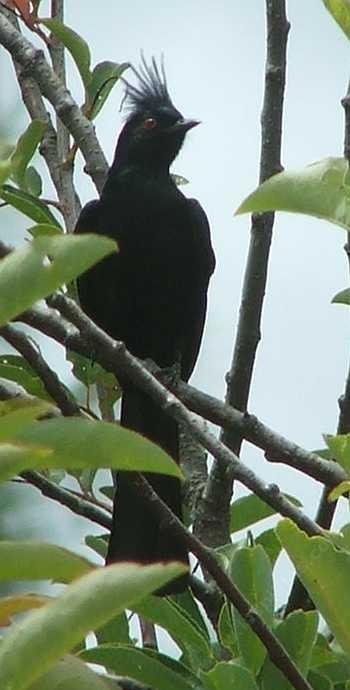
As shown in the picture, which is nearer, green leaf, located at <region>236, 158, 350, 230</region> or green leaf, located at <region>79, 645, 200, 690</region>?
green leaf, located at <region>236, 158, 350, 230</region>

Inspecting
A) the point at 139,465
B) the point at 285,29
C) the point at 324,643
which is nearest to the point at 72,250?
the point at 139,465

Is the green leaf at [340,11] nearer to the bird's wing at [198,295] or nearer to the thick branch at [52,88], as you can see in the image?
the thick branch at [52,88]

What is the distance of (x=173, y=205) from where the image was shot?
14.1 ft

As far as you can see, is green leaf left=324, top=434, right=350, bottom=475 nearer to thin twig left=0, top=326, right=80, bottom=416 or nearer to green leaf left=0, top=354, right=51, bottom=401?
thin twig left=0, top=326, right=80, bottom=416

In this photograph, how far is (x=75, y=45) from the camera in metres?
3.17

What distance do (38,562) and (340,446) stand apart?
447 millimetres

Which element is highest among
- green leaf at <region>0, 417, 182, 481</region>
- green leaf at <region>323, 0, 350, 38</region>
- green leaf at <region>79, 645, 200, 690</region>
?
green leaf at <region>323, 0, 350, 38</region>

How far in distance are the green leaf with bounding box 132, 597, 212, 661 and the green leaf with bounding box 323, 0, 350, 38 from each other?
27.2 inches

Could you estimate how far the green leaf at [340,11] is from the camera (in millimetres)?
1516

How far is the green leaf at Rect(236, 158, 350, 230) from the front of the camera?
1.40 meters

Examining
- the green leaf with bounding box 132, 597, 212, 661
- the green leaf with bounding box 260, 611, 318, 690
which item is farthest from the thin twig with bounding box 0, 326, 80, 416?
the green leaf with bounding box 260, 611, 318, 690

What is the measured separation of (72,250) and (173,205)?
322 centimetres

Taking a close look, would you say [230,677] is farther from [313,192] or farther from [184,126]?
[184,126]

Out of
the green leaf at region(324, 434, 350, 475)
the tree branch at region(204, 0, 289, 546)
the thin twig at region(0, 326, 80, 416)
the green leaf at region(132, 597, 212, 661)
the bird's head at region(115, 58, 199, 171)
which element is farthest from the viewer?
the bird's head at region(115, 58, 199, 171)
